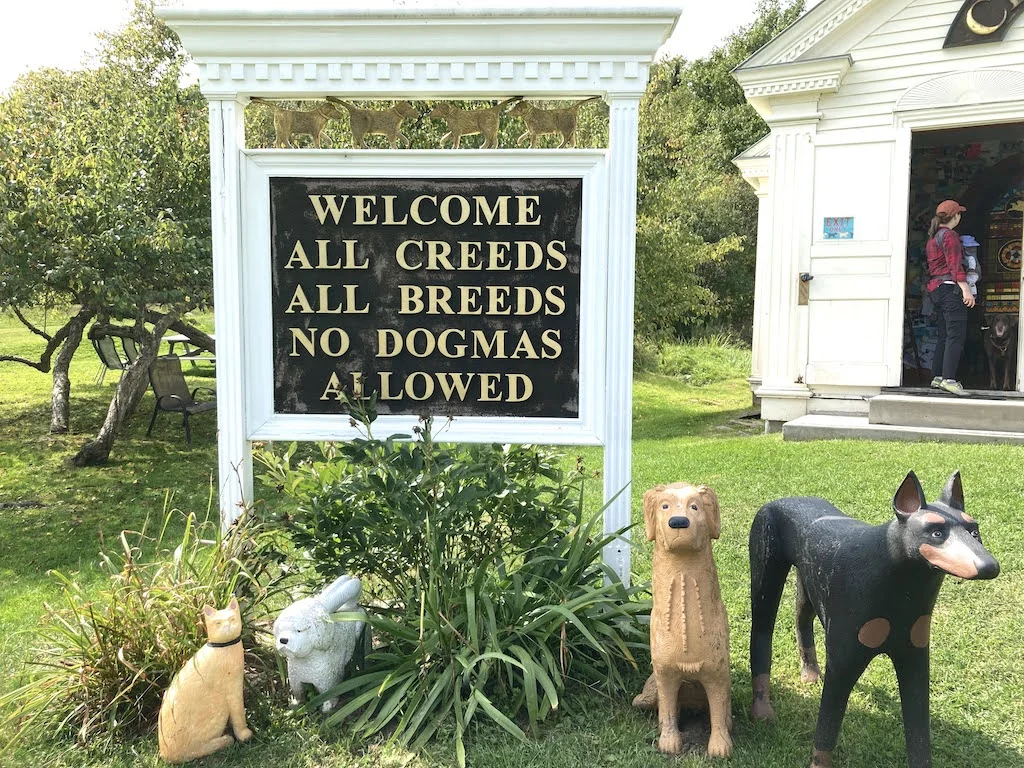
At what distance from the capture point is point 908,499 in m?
2.39

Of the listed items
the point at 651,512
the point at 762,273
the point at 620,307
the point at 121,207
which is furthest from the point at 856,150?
the point at 651,512

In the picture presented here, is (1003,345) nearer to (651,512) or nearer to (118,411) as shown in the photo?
(651,512)

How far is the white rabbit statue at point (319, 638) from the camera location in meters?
2.97

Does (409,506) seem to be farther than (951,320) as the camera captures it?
No

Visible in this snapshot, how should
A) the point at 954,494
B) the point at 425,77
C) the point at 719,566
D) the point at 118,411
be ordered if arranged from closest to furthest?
the point at 954,494
the point at 425,77
the point at 719,566
the point at 118,411

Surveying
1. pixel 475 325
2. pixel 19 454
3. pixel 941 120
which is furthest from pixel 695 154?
pixel 475 325

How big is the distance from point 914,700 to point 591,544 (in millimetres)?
1331

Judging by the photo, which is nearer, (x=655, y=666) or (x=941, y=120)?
(x=655, y=666)

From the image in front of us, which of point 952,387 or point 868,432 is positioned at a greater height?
point 952,387

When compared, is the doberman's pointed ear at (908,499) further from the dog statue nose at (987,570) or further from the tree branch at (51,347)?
the tree branch at (51,347)

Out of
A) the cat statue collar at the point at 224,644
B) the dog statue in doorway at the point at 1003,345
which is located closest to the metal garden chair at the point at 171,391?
the cat statue collar at the point at 224,644

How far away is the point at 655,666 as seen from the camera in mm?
2793

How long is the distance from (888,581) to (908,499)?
0.27 meters

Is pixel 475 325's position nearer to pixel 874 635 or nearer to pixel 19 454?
pixel 874 635
